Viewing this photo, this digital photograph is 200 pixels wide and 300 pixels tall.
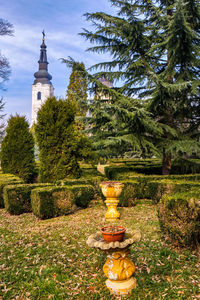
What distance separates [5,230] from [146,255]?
11.1ft

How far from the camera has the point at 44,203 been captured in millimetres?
5957

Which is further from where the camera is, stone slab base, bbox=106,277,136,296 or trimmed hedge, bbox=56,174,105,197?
trimmed hedge, bbox=56,174,105,197

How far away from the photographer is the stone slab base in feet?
8.78

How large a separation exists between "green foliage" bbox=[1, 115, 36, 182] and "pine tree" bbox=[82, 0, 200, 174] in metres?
4.84

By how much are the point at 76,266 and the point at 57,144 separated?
17.6 feet

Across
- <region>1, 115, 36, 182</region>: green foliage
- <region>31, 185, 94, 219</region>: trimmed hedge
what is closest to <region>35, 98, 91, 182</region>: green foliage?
<region>31, 185, 94, 219</region>: trimmed hedge

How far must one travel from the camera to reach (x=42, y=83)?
2869 inches

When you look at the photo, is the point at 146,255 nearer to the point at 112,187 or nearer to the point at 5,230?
the point at 112,187

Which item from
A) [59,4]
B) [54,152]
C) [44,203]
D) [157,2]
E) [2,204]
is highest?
[157,2]

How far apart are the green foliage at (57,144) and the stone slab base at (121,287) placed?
5676 mm

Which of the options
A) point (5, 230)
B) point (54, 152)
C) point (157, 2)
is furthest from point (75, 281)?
point (157, 2)

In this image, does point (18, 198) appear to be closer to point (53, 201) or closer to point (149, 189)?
point (53, 201)

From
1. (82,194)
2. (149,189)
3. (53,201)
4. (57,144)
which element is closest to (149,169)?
(149,189)

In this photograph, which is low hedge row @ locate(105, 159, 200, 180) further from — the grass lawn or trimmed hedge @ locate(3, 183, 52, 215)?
the grass lawn
